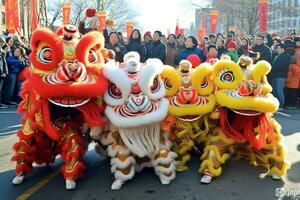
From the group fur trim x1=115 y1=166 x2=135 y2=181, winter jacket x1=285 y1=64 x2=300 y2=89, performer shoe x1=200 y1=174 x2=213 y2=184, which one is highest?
winter jacket x1=285 y1=64 x2=300 y2=89

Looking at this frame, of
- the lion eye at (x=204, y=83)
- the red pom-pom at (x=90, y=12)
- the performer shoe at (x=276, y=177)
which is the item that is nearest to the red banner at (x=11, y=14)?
the red pom-pom at (x=90, y=12)

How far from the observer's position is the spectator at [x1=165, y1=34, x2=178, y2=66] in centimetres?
975

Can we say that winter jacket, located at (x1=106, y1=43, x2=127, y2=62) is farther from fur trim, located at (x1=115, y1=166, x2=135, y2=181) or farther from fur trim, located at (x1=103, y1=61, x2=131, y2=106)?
fur trim, located at (x1=115, y1=166, x2=135, y2=181)

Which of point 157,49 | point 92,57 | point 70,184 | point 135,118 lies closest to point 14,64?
point 157,49

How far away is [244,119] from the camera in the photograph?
468 centimetres

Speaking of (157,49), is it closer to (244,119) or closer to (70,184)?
(244,119)

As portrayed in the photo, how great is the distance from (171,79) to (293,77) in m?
6.58

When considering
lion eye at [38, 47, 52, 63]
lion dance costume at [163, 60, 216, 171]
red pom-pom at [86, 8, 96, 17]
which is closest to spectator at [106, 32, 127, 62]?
red pom-pom at [86, 8, 96, 17]

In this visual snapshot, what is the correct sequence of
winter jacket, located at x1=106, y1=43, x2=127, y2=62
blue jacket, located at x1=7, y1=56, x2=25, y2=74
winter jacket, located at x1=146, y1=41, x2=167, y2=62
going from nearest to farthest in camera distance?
1. winter jacket, located at x1=106, y1=43, x2=127, y2=62
2. winter jacket, located at x1=146, y1=41, x2=167, y2=62
3. blue jacket, located at x1=7, y1=56, x2=25, y2=74

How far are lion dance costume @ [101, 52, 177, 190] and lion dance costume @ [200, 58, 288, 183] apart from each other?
0.54 meters

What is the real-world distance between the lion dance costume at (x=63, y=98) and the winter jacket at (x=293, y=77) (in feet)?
23.1

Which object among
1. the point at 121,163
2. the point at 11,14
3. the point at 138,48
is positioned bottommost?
the point at 121,163

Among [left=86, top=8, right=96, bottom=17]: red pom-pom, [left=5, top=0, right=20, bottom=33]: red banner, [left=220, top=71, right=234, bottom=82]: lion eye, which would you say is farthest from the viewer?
[left=5, top=0, right=20, bottom=33]: red banner

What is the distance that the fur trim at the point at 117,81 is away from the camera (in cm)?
428
